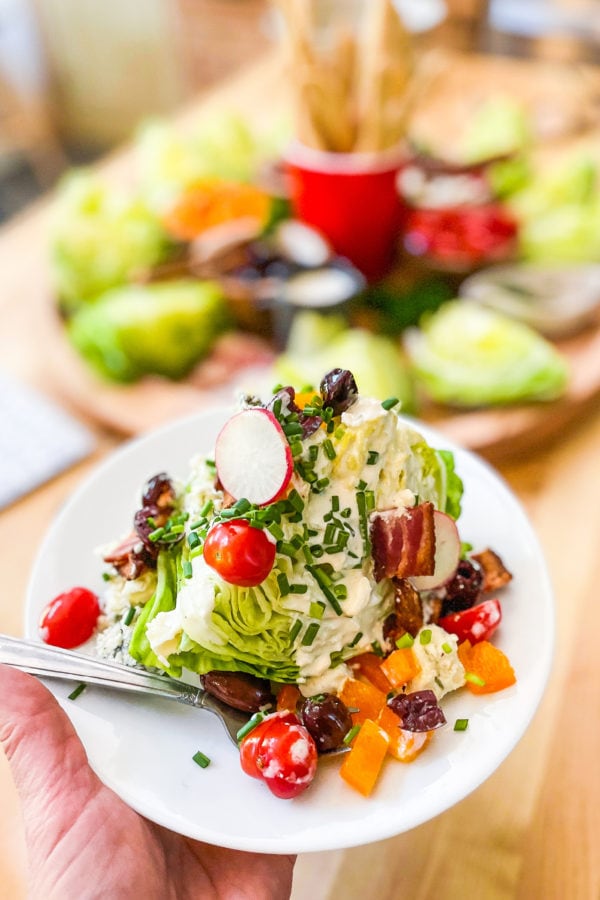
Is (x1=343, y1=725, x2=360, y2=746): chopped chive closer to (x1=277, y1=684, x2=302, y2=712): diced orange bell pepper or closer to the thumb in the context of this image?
(x1=277, y1=684, x2=302, y2=712): diced orange bell pepper

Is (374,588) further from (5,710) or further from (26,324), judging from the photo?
(26,324)

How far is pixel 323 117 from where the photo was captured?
2289mm

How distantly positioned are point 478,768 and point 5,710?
2.19 feet

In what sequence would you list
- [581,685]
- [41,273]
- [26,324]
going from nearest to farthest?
[581,685]
[26,324]
[41,273]

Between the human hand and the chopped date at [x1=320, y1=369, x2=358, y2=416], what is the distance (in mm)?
598

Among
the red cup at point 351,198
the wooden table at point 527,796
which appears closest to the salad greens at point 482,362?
the wooden table at point 527,796

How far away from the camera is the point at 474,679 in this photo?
1.15m

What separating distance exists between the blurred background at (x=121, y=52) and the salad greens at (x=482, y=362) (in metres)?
3.65

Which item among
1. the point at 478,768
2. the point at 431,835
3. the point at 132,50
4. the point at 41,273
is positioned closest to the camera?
the point at 478,768

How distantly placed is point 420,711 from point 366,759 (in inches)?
4.1

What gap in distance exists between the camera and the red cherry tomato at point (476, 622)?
3.99ft

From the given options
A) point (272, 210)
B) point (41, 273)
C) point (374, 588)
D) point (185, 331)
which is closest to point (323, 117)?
point (272, 210)

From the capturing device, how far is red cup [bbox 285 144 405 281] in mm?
2303

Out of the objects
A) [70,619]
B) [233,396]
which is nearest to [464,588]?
[70,619]
